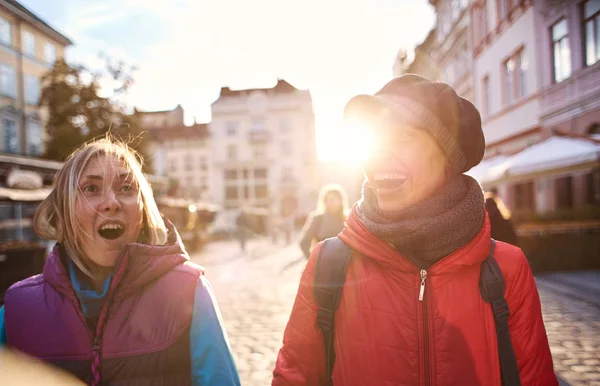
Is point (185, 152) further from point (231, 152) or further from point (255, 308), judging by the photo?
point (255, 308)

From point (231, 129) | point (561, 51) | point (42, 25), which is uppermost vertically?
point (42, 25)

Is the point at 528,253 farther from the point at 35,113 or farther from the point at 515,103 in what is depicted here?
the point at 35,113

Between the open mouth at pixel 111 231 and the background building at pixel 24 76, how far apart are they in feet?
102

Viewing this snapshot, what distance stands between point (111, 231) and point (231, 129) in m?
58.1

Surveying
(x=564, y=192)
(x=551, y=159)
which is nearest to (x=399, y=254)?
(x=551, y=159)

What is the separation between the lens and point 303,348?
1629 mm

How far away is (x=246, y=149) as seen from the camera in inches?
2299

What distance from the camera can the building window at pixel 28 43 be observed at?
29.4 metres

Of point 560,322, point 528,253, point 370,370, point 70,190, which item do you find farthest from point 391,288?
point 528,253

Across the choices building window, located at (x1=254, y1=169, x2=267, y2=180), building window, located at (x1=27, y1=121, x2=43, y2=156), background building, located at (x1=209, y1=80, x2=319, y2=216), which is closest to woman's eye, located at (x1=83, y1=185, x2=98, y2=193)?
building window, located at (x1=27, y1=121, x2=43, y2=156)

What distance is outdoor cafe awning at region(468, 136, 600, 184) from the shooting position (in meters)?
8.21

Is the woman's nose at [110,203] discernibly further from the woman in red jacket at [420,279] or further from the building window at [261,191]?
the building window at [261,191]

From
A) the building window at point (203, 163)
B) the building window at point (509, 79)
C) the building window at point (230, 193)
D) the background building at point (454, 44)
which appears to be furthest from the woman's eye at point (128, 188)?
the building window at point (203, 163)

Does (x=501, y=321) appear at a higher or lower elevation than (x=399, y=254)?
lower
